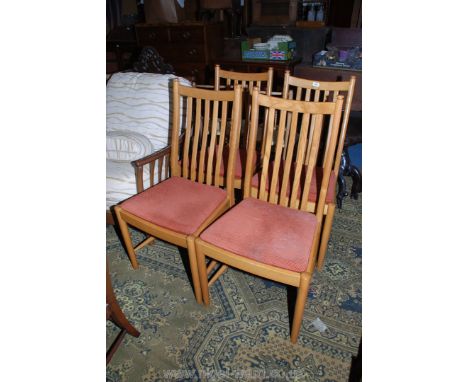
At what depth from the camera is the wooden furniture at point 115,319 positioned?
1279 mm

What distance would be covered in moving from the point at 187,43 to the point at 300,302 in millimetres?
3011

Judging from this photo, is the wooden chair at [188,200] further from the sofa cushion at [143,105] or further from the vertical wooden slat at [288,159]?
the sofa cushion at [143,105]

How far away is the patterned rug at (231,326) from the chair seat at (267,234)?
18.2 inches

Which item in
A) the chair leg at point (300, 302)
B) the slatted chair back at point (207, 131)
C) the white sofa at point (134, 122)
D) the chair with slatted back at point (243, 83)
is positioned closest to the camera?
the chair leg at point (300, 302)

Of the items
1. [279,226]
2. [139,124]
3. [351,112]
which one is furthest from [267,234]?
[351,112]

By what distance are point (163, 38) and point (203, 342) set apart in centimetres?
314

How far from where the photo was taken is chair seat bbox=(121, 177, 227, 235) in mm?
1496

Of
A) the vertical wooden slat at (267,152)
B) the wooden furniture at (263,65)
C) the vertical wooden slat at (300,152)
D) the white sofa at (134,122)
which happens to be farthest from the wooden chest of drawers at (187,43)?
the vertical wooden slat at (300,152)

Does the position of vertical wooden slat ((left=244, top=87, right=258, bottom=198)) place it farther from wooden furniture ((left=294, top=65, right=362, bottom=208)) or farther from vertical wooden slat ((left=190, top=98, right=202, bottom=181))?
wooden furniture ((left=294, top=65, right=362, bottom=208))

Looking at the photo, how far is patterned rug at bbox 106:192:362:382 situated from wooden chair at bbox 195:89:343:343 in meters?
0.12

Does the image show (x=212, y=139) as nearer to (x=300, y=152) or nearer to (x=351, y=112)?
(x=300, y=152)

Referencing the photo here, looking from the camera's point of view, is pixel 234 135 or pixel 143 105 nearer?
pixel 234 135

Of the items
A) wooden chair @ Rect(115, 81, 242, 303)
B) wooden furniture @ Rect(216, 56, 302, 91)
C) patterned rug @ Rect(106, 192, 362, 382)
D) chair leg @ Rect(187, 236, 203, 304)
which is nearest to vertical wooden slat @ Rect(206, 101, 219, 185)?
wooden chair @ Rect(115, 81, 242, 303)

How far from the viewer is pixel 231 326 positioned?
152 cm
